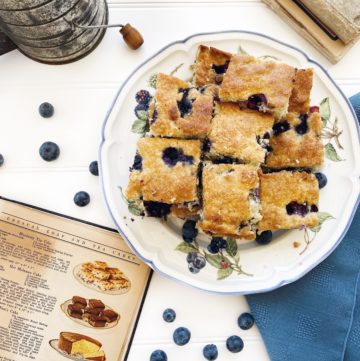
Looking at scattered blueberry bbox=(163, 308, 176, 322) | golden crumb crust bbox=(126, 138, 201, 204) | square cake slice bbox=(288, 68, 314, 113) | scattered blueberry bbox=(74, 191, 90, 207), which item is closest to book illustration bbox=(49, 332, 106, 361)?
scattered blueberry bbox=(163, 308, 176, 322)

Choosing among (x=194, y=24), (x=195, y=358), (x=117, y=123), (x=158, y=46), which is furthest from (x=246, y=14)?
(x=195, y=358)

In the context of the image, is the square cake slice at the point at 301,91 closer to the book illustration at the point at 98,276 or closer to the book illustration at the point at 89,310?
the book illustration at the point at 98,276

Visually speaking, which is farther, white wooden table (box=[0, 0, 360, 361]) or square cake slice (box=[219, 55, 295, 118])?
white wooden table (box=[0, 0, 360, 361])

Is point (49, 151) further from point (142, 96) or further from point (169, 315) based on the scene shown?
point (169, 315)

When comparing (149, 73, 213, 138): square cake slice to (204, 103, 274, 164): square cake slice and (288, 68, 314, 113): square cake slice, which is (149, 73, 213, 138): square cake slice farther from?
(288, 68, 314, 113): square cake slice

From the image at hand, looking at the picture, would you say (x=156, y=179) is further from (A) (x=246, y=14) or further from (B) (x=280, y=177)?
(A) (x=246, y=14)
